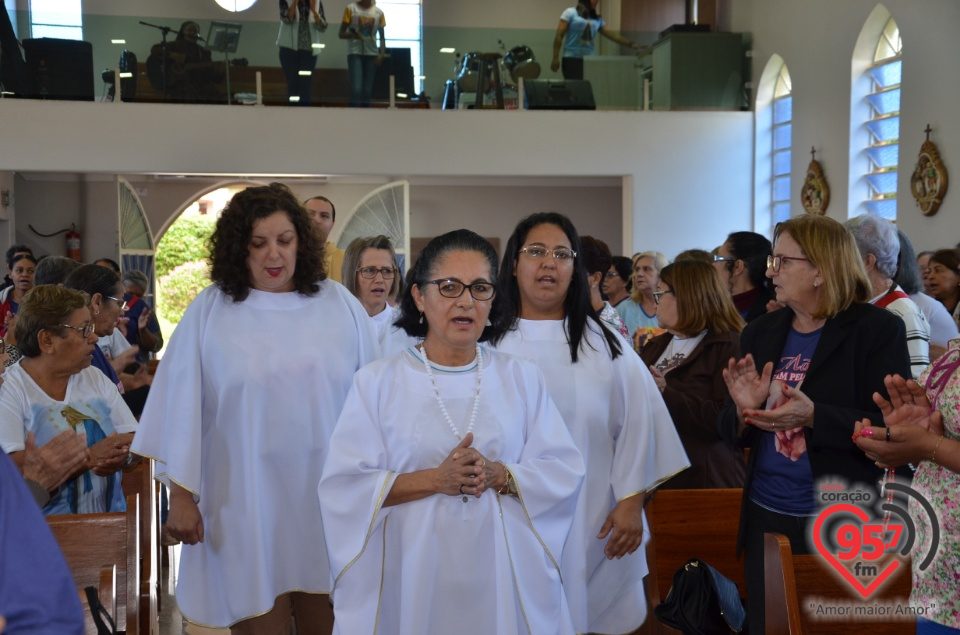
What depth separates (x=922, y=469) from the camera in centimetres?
236

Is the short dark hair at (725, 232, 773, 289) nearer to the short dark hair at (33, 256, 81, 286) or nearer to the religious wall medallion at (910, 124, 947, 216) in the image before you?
the short dark hair at (33, 256, 81, 286)

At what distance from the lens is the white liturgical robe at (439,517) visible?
2533 mm

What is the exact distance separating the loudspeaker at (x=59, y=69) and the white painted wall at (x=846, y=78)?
8841 millimetres

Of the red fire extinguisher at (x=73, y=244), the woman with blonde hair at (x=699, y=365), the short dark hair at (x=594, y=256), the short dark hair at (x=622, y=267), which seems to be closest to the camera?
the woman with blonde hair at (x=699, y=365)

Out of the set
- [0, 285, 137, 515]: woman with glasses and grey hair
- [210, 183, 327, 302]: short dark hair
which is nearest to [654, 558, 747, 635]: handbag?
[210, 183, 327, 302]: short dark hair

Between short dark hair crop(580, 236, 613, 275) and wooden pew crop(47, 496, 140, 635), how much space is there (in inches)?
94.4

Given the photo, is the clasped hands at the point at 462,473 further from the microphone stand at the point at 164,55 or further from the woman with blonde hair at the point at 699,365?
the microphone stand at the point at 164,55

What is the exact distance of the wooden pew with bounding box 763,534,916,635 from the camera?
2.34m

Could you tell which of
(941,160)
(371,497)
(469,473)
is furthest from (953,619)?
(941,160)

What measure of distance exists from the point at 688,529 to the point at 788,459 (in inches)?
20.7

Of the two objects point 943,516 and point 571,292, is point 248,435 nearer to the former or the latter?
point 571,292

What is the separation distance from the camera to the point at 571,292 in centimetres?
307

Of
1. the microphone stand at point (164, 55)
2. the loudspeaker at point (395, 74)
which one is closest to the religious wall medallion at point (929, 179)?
the loudspeaker at point (395, 74)

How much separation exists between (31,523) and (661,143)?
1280 centimetres
